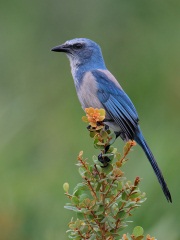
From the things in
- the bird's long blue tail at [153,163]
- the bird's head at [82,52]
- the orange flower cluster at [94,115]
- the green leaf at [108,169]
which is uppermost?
the bird's head at [82,52]

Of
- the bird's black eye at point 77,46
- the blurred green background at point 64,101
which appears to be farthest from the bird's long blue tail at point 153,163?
the bird's black eye at point 77,46

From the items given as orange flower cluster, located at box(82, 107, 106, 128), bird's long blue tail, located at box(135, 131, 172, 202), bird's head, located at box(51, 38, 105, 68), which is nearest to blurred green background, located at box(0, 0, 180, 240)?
bird's long blue tail, located at box(135, 131, 172, 202)

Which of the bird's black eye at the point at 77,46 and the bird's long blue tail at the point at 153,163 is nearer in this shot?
the bird's long blue tail at the point at 153,163

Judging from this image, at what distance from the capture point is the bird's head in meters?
6.50

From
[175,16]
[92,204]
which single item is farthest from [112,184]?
[175,16]

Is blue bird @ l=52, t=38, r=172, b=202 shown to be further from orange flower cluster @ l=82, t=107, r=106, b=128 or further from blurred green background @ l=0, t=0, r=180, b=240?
orange flower cluster @ l=82, t=107, r=106, b=128

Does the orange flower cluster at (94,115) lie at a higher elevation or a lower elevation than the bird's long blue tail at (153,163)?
higher

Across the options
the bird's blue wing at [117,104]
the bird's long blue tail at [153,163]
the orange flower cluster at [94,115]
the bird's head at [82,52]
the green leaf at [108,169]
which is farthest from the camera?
the bird's head at [82,52]

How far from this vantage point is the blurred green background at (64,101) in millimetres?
6242

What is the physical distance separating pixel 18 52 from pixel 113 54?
1232 mm

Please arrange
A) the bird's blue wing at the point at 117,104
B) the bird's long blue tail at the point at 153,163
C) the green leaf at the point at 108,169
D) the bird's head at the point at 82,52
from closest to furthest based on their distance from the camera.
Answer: the green leaf at the point at 108,169
the bird's long blue tail at the point at 153,163
the bird's blue wing at the point at 117,104
the bird's head at the point at 82,52

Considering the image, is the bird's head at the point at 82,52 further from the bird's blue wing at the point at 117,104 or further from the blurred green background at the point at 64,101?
the blurred green background at the point at 64,101

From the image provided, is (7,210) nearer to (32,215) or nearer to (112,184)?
(32,215)

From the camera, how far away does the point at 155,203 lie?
6.13m
